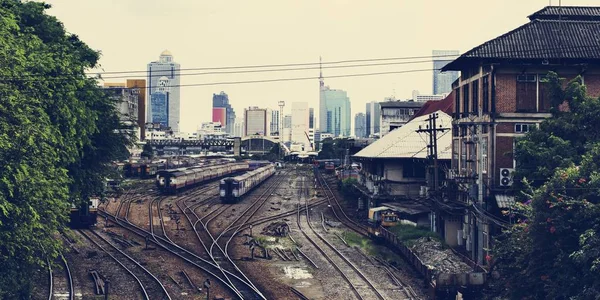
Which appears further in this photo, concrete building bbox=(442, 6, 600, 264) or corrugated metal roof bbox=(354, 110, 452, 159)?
corrugated metal roof bbox=(354, 110, 452, 159)

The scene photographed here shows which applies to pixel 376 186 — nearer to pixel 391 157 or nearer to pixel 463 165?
pixel 391 157

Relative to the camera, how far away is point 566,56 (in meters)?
32.2

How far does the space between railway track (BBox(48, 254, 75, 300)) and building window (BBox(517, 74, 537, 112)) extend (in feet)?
74.2

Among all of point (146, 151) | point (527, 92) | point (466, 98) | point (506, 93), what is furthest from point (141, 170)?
point (527, 92)

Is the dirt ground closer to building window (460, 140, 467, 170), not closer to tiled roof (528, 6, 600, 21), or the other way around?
building window (460, 140, 467, 170)

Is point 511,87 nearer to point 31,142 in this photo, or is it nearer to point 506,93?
point 506,93

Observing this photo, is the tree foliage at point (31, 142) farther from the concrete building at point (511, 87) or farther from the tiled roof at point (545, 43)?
the tiled roof at point (545, 43)

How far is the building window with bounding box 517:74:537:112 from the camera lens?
32.9m

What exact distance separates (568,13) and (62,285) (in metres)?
29.0

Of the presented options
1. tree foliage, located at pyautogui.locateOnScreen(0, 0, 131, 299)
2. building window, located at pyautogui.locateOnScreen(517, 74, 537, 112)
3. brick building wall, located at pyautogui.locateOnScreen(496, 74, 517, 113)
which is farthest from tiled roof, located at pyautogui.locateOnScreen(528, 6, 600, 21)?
tree foliage, located at pyautogui.locateOnScreen(0, 0, 131, 299)

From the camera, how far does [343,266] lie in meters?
31.6

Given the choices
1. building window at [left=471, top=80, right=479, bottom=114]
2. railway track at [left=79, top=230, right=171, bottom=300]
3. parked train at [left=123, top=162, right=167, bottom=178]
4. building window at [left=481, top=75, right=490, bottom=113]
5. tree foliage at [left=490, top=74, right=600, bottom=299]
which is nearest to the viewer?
tree foliage at [left=490, top=74, right=600, bottom=299]

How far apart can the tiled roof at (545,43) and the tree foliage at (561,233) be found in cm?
776

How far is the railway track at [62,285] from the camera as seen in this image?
24.8 m
